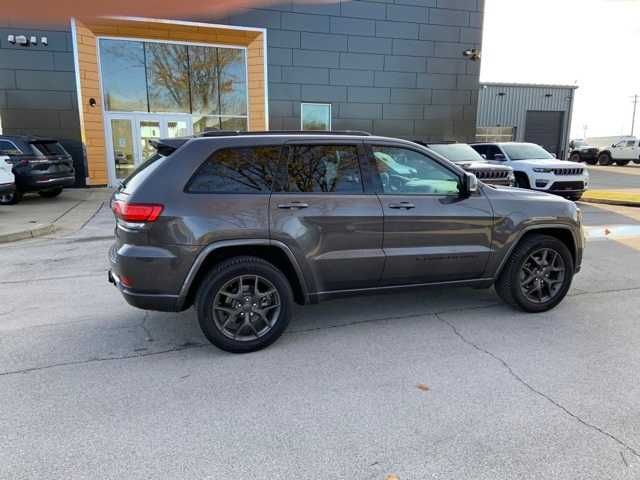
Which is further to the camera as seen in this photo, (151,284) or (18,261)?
(18,261)

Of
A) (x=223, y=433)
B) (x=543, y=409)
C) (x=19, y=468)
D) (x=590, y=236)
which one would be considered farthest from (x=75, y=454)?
(x=590, y=236)

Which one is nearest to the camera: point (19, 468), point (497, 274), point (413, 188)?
point (19, 468)

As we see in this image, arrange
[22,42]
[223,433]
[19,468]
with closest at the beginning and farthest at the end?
[19,468], [223,433], [22,42]

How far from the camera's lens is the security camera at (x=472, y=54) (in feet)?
62.5

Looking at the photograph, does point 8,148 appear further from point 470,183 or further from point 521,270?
point 521,270

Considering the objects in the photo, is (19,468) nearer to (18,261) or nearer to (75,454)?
(75,454)

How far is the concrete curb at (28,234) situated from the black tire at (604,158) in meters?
37.6

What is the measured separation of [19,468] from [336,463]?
1.68m

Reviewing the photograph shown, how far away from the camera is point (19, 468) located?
8.08 feet

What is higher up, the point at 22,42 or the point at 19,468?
the point at 22,42

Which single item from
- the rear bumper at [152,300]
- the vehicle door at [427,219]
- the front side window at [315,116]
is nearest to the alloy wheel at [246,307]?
the rear bumper at [152,300]

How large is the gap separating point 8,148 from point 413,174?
11.9 meters

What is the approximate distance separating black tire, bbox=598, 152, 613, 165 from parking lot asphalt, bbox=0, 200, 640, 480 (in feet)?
116

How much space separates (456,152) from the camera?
1245cm
